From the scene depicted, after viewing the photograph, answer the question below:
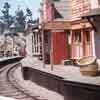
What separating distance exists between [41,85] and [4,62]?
24.4m

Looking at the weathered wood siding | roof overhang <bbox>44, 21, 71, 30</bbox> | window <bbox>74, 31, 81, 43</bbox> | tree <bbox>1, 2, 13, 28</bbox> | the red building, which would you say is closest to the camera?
the weathered wood siding

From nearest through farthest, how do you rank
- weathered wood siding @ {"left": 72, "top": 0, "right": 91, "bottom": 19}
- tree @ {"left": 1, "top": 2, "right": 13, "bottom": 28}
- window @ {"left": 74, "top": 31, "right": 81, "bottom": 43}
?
weathered wood siding @ {"left": 72, "top": 0, "right": 91, "bottom": 19} → window @ {"left": 74, "top": 31, "right": 81, "bottom": 43} → tree @ {"left": 1, "top": 2, "right": 13, "bottom": 28}

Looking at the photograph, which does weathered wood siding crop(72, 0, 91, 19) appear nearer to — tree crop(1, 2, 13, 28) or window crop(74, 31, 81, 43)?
window crop(74, 31, 81, 43)

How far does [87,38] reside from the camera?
26125mm

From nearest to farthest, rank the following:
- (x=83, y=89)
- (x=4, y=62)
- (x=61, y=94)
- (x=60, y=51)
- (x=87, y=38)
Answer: (x=83, y=89), (x=61, y=94), (x=87, y=38), (x=60, y=51), (x=4, y=62)

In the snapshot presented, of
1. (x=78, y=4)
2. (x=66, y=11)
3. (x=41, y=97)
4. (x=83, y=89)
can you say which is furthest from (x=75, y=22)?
(x=83, y=89)

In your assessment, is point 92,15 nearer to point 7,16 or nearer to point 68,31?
point 68,31

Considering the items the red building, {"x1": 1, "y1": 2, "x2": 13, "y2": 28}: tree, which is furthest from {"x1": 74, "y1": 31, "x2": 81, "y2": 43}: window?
{"x1": 1, "y1": 2, "x2": 13, "y2": 28}: tree

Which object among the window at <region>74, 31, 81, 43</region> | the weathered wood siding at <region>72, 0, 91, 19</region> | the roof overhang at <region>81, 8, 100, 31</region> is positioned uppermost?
the weathered wood siding at <region>72, 0, 91, 19</region>

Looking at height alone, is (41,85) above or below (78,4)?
below

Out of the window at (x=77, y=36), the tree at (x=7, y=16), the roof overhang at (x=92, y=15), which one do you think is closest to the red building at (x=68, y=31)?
the window at (x=77, y=36)

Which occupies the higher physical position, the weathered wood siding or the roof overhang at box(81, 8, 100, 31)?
the weathered wood siding

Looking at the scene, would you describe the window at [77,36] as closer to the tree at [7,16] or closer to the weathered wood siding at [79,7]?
the weathered wood siding at [79,7]

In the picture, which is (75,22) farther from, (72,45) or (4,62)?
(4,62)
